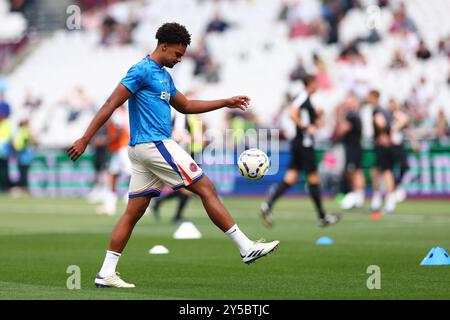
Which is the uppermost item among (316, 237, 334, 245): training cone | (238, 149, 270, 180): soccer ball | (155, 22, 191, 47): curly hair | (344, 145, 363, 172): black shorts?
(344, 145, 363, 172): black shorts

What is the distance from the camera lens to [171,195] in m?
22.7

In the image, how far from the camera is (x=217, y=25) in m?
39.9

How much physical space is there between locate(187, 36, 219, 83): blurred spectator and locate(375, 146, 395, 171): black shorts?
1331 centimetres

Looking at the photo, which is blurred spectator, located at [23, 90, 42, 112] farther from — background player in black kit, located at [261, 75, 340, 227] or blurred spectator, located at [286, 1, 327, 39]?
background player in black kit, located at [261, 75, 340, 227]

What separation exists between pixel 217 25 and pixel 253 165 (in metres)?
26.9

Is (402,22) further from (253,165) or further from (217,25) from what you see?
(253,165)

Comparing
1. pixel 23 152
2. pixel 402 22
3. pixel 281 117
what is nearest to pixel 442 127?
pixel 402 22

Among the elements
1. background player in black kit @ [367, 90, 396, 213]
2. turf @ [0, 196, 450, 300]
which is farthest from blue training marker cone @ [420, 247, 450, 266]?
background player in black kit @ [367, 90, 396, 213]

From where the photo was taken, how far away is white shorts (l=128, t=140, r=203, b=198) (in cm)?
1133
